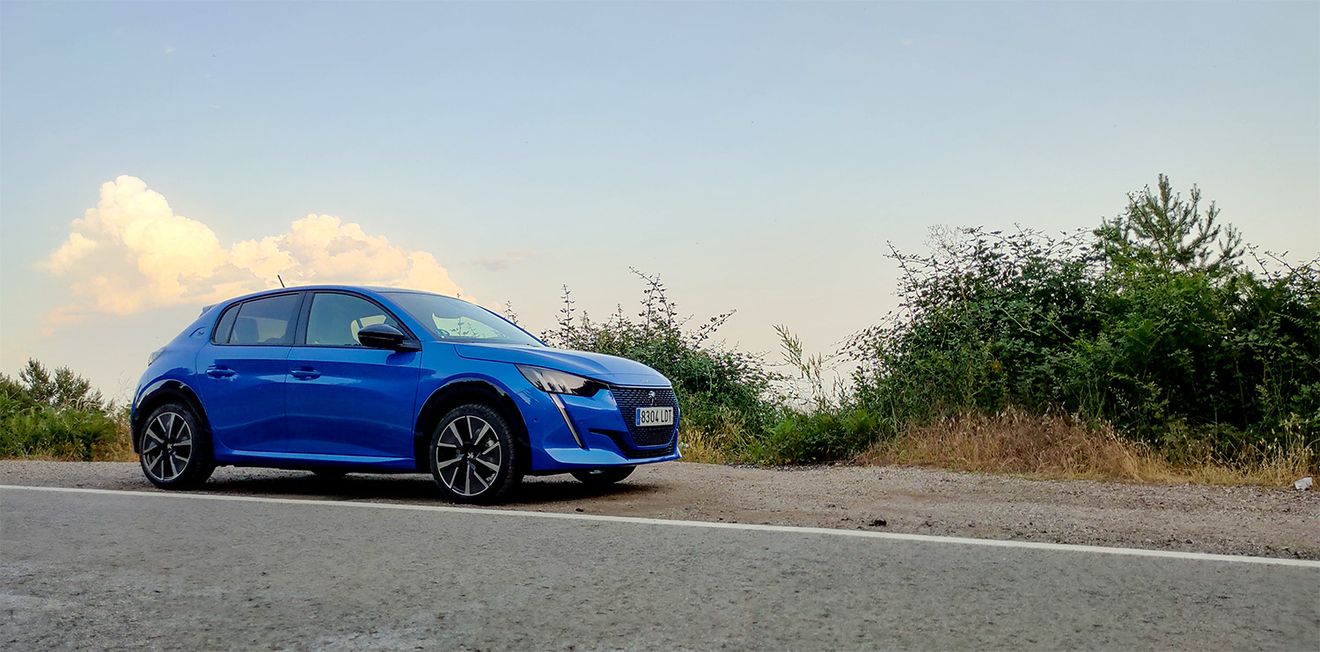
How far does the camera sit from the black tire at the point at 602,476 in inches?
372

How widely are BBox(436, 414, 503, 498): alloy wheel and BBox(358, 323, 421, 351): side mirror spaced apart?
2.61ft

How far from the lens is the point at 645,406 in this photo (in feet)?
28.5

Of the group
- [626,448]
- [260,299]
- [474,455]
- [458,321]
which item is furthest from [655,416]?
[260,299]

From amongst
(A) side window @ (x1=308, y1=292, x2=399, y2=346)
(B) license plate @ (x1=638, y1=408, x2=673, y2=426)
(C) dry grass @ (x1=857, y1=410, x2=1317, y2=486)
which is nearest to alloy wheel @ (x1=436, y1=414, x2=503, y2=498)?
(B) license plate @ (x1=638, y1=408, x2=673, y2=426)

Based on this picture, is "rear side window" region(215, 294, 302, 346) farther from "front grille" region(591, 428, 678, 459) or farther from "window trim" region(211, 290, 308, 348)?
"front grille" region(591, 428, 678, 459)

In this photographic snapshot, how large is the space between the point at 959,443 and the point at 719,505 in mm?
3977

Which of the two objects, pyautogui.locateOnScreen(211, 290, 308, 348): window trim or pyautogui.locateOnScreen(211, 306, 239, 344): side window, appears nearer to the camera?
pyautogui.locateOnScreen(211, 290, 308, 348): window trim

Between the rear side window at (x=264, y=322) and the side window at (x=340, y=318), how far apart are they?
25 centimetres

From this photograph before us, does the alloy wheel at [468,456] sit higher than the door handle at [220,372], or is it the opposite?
the door handle at [220,372]

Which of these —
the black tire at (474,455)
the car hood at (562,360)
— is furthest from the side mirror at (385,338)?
the black tire at (474,455)

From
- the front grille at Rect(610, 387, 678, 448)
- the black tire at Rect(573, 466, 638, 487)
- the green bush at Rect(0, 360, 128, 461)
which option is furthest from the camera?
the green bush at Rect(0, 360, 128, 461)

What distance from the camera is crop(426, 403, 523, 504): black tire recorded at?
8.09 m

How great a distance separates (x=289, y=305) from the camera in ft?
31.7

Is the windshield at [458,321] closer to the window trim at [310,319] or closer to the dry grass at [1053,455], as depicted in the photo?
the window trim at [310,319]
